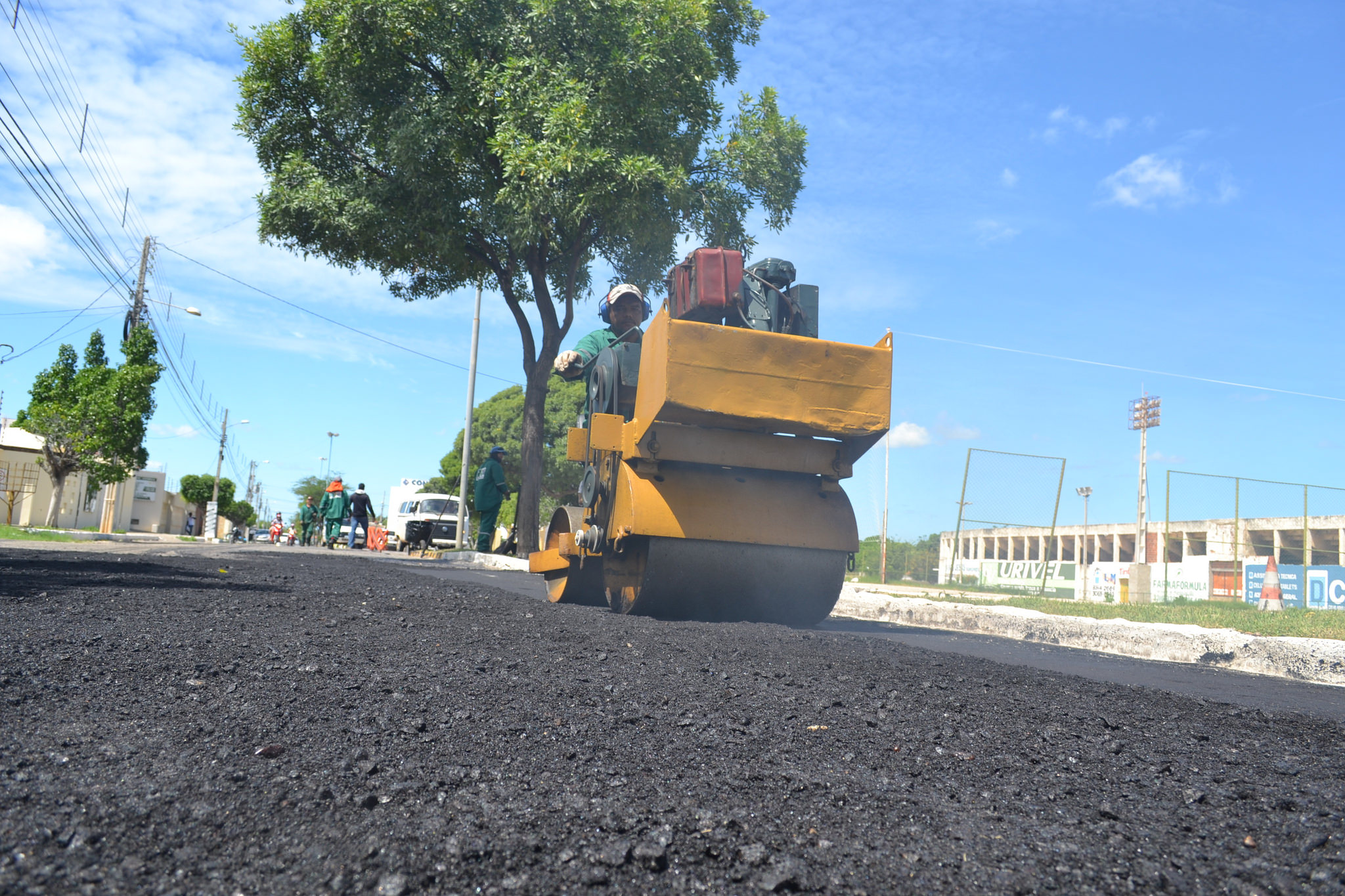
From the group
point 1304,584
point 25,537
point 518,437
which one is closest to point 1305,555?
point 1304,584

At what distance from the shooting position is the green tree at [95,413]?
25469mm

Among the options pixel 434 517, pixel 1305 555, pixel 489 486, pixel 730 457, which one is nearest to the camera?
pixel 730 457

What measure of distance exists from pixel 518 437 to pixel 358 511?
18037 millimetres

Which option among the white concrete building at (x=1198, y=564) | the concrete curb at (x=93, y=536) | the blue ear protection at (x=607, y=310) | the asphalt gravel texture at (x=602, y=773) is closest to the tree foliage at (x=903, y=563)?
the white concrete building at (x=1198, y=564)

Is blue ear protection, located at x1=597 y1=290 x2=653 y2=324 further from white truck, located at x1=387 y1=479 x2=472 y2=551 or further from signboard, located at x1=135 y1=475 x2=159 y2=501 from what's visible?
signboard, located at x1=135 y1=475 x2=159 y2=501

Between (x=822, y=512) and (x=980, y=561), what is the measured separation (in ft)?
58.8

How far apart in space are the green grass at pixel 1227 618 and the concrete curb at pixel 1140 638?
597 millimetres

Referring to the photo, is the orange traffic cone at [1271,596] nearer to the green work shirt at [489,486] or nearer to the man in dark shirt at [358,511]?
the green work shirt at [489,486]

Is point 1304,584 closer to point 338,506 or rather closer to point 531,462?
point 531,462

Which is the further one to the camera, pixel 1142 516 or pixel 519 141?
pixel 1142 516

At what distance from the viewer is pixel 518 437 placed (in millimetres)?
→ 39000

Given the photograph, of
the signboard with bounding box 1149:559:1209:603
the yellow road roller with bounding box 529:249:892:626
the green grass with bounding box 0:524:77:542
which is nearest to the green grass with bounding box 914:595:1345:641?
the yellow road roller with bounding box 529:249:892:626

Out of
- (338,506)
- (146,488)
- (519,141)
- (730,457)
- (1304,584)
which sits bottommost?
(1304,584)

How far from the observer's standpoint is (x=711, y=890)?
1417 millimetres
